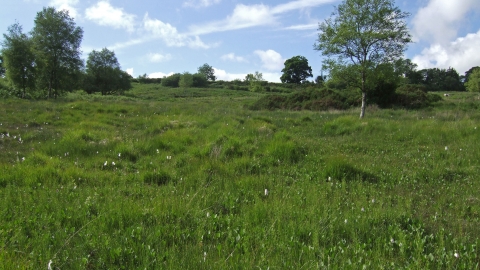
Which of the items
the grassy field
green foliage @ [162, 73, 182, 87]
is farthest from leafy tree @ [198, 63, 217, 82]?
the grassy field

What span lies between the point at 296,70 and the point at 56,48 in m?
76.8

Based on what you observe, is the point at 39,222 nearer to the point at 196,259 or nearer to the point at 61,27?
the point at 196,259

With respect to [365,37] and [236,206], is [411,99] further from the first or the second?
[236,206]

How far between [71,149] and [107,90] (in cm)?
6165

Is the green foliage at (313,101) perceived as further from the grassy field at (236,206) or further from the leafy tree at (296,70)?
the leafy tree at (296,70)

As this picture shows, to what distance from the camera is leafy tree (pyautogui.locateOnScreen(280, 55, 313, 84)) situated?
99.6m

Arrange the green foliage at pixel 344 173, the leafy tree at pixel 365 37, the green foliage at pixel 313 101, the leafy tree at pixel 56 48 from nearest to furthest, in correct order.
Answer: the green foliage at pixel 344 173
the leafy tree at pixel 365 37
the green foliage at pixel 313 101
the leafy tree at pixel 56 48

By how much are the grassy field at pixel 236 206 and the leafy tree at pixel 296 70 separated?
3692 inches

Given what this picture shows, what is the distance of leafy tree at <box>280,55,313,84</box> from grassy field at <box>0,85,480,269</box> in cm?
9378

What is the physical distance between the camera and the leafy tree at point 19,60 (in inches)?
1316

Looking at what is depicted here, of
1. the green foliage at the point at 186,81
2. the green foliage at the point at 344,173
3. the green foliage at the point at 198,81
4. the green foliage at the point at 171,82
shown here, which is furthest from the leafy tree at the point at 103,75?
the green foliage at the point at 344,173

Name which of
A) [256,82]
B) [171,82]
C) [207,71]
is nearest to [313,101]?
[256,82]

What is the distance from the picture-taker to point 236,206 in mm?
4590

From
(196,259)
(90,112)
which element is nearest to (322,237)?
(196,259)
